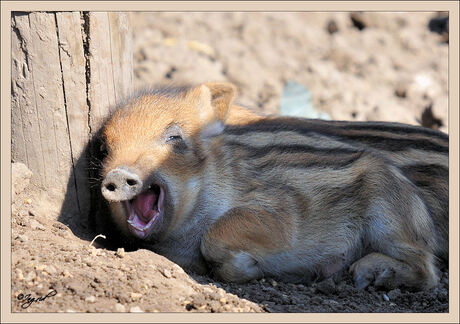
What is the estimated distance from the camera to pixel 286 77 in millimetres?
7176

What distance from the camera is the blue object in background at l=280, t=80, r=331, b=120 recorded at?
6.71 metres

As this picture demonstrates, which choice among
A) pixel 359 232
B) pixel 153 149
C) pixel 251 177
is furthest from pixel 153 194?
pixel 359 232

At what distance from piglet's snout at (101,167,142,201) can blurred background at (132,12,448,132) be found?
110 inches

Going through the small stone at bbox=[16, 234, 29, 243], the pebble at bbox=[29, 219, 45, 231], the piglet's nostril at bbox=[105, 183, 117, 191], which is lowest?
the small stone at bbox=[16, 234, 29, 243]

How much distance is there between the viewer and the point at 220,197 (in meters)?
4.38

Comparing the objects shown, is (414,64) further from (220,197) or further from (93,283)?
(93,283)

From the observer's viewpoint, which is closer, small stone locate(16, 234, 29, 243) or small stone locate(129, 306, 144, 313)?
small stone locate(129, 306, 144, 313)

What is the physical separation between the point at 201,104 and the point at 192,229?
2.76 feet

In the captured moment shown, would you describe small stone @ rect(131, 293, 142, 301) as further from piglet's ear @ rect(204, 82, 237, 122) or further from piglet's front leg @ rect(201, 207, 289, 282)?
piglet's ear @ rect(204, 82, 237, 122)

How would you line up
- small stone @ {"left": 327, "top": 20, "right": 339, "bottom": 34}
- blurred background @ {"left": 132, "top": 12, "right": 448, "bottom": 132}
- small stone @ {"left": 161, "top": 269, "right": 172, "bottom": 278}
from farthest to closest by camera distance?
small stone @ {"left": 327, "top": 20, "right": 339, "bottom": 34} < blurred background @ {"left": 132, "top": 12, "right": 448, "bottom": 132} < small stone @ {"left": 161, "top": 269, "right": 172, "bottom": 278}

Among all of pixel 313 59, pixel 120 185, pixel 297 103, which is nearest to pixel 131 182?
pixel 120 185

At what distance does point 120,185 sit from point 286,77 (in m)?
3.71

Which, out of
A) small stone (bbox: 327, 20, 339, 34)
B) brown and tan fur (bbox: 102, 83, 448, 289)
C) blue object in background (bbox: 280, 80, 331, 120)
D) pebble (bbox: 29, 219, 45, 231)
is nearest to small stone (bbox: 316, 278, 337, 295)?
brown and tan fur (bbox: 102, 83, 448, 289)

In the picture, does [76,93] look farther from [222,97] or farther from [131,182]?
[222,97]
